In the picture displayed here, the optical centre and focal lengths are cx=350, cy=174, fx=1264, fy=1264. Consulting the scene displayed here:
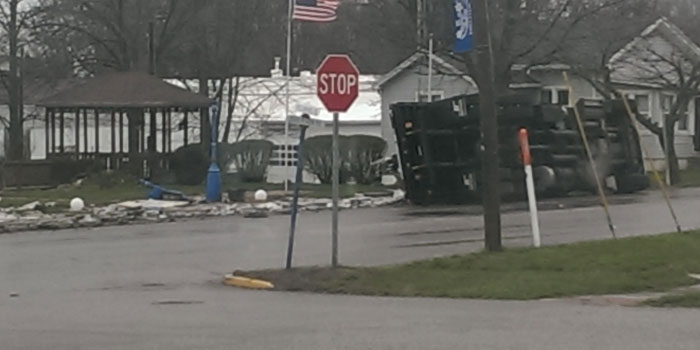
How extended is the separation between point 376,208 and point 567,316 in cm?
1922

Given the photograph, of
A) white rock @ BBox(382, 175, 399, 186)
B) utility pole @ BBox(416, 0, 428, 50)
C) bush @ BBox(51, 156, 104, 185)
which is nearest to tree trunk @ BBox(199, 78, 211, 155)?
bush @ BBox(51, 156, 104, 185)

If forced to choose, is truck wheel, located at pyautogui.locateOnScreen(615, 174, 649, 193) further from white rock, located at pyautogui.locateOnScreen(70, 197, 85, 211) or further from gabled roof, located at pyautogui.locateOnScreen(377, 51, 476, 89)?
white rock, located at pyautogui.locateOnScreen(70, 197, 85, 211)

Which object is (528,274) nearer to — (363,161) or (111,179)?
(363,161)

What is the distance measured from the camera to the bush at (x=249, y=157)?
42.5 meters

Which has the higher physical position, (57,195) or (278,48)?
(278,48)

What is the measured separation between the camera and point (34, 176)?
42500 mm

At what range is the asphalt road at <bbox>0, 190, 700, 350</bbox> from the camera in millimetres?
11344

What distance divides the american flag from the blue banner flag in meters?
11.5

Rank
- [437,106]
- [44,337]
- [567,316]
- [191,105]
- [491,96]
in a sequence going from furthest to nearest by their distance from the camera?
[191,105] → [437,106] → [491,96] → [567,316] → [44,337]

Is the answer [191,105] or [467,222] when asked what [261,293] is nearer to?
[467,222]

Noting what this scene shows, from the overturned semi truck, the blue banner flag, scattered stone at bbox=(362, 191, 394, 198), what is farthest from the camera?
scattered stone at bbox=(362, 191, 394, 198)

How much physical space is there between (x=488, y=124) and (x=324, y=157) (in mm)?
23141

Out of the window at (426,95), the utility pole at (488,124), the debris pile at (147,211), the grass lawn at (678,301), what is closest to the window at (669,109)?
the window at (426,95)

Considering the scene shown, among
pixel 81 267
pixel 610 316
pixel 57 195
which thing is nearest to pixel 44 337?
pixel 610 316
